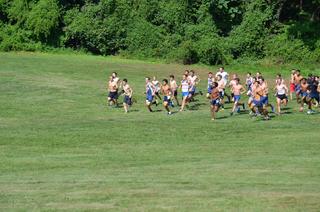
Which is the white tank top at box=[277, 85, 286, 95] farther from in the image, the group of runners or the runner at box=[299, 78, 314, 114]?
the runner at box=[299, 78, 314, 114]

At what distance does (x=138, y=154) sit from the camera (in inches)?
930

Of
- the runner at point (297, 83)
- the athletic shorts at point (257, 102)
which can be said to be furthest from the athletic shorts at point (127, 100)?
the runner at point (297, 83)

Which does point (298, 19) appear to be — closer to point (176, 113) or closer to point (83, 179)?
point (176, 113)

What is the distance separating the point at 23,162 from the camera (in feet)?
71.8

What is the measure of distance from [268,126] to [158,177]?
40.5 feet

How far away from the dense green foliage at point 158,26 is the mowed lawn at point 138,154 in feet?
46.8

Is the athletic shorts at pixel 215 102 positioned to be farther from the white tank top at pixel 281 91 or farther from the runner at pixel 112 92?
the runner at pixel 112 92

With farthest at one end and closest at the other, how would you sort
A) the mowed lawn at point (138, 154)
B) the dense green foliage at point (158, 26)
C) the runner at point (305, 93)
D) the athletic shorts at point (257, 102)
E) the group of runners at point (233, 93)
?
the dense green foliage at point (158, 26)
the runner at point (305, 93)
the group of runners at point (233, 93)
the athletic shorts at point (257, 102)
the mowed lawn at point (138, 154)

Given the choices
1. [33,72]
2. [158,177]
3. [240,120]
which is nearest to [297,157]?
[158,177]

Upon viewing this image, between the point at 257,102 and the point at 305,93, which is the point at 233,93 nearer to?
the point at 257,102

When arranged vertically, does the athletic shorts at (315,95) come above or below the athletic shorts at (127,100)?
above

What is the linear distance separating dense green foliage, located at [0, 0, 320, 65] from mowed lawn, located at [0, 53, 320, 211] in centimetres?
1425

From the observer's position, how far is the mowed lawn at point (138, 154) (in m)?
15.1

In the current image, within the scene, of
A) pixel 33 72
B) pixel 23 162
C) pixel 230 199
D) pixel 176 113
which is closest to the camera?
pixel 230 199
